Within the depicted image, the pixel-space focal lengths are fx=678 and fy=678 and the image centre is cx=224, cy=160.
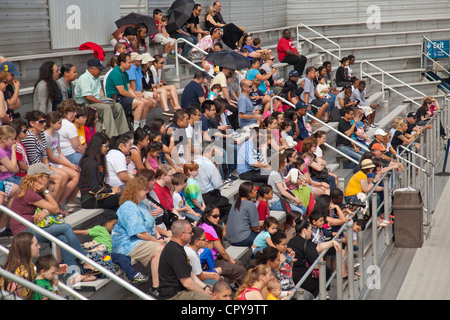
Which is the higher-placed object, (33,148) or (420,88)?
(33,148)

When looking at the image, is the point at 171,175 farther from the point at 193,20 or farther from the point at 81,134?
the point at 193,20

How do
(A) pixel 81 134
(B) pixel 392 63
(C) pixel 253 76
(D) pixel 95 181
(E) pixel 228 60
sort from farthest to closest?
(B) pixel 392 63
(C) pixel 253 76
(E) pixel 228 60
(A) pixel 81 134
(D) pixel 95 181

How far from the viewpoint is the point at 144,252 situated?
23.2 ft

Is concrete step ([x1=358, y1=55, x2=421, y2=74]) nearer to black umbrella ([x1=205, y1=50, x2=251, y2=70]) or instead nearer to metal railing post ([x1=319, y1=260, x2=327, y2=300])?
black umbrella ([x1=205, y1=50, x2=251, y2=70])

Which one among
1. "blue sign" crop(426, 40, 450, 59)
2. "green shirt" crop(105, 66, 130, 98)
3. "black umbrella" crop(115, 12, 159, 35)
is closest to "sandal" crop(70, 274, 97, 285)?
"green shirt" crop(105, 66, 130, 98)

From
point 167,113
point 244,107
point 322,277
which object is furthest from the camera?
point 244,107

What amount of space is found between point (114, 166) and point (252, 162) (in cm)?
293

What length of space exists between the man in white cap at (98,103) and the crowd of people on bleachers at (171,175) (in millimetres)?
20

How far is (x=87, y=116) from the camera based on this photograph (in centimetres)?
902

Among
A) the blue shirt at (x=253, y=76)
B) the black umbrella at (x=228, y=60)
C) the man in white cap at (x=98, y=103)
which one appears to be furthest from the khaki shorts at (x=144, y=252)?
the blue shirt at (x=253, y=76)

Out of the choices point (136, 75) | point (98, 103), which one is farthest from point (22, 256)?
point (136, 75)
